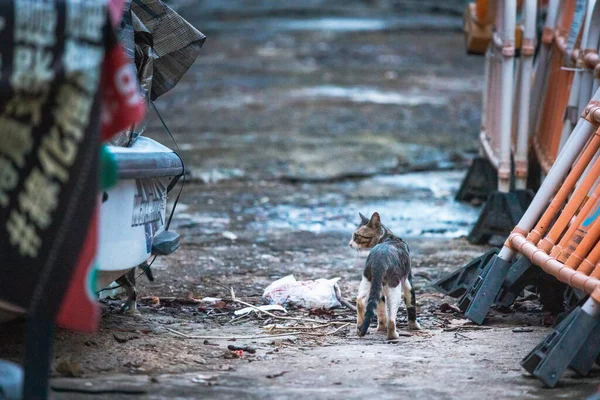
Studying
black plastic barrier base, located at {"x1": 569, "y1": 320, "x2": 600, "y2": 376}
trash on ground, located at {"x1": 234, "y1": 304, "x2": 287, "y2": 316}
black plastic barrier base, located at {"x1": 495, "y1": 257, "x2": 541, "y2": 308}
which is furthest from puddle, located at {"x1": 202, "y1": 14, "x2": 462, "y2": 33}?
black plastic barrier base, located at {"x1": 569, "y1": 320, "x2": 600, "y2": 376}

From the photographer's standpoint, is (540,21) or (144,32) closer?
(144,32)

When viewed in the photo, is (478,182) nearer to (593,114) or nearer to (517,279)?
(517,279)

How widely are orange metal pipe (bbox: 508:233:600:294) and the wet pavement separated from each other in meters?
0.37

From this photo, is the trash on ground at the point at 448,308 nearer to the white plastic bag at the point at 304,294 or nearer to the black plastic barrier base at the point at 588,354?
the white plastic bag at the point at 304,294

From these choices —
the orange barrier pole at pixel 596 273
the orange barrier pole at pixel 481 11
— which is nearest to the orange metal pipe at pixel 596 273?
the orange barrier pole at pixel 596 273

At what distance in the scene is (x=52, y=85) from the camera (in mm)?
3271

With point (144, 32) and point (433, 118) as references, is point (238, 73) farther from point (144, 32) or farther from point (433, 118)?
point (144, 32)

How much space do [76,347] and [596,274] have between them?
2.26 metres

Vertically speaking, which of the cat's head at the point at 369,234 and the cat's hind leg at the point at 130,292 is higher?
the cat's head at the point at 369,234

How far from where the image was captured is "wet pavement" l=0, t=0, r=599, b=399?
13.7 feet

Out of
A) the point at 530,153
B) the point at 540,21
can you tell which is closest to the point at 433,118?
the point at 540,21

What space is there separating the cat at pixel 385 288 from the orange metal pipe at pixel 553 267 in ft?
1.83

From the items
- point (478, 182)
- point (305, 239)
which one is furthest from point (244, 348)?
point (478, 182)

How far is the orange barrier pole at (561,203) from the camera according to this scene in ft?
15.5
